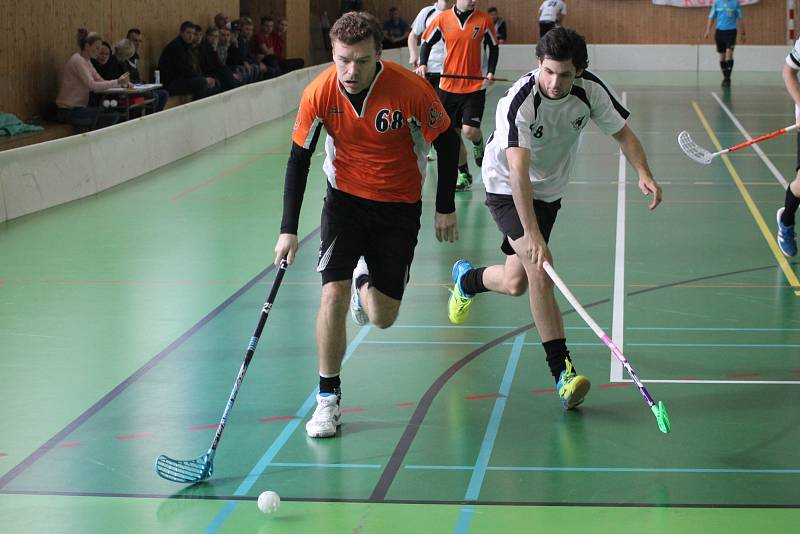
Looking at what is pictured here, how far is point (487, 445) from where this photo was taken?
5320 millimetres

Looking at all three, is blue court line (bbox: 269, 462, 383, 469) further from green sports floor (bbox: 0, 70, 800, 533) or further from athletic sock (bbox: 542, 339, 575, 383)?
athletic sock (bbox: 542, 339, 575, 383)

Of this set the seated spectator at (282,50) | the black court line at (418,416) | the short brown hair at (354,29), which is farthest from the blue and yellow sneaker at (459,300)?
the seated spectator at (282,50)

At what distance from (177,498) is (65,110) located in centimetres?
1070

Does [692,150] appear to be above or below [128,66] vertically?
below

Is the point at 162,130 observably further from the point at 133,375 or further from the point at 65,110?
the point at 133,375

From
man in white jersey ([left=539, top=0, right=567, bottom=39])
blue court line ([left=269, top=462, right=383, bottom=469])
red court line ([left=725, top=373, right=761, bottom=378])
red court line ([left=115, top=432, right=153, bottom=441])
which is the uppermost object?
man in white jersey ([left=539, top=0, right=567, bottom=39])

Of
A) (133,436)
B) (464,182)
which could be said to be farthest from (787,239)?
(133,436)

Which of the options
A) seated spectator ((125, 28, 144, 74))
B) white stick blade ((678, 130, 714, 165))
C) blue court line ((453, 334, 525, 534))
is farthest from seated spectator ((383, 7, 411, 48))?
blue court line ((453, 334, 525, 534))

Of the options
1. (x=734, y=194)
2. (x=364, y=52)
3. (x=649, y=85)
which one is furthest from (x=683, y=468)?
(x=649, y=85)

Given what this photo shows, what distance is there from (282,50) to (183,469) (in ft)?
66.7

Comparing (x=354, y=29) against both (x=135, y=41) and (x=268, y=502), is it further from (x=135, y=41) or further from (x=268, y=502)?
(x=135, y=41)

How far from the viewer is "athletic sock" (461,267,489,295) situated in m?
6.74

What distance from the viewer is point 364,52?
5.11 meters

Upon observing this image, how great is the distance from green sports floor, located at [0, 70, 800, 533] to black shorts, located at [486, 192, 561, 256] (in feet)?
2.76
